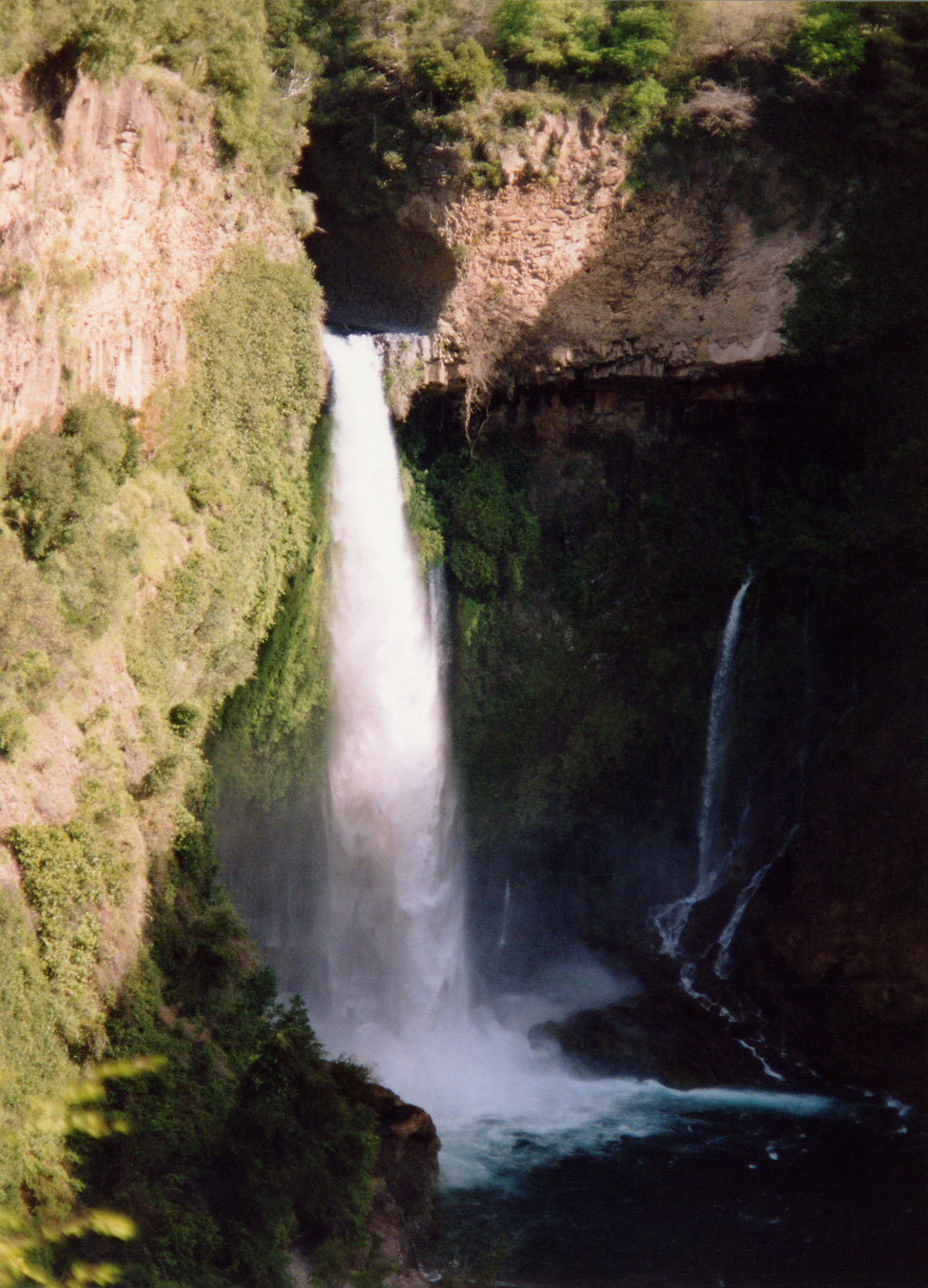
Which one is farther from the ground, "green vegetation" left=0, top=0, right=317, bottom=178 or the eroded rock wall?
the eroded rock wall

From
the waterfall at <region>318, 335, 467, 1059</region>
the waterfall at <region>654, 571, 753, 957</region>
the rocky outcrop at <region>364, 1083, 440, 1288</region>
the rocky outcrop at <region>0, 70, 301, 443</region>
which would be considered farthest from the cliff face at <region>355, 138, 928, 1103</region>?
the rocky outcrop at <region>364, 1083, 440, 1288</region>

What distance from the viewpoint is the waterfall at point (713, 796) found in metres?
18.8

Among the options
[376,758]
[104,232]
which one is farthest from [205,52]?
[376,758]

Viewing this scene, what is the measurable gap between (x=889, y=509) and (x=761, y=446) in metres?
2.43

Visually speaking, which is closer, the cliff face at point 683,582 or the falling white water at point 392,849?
the falling white water at point 392,849

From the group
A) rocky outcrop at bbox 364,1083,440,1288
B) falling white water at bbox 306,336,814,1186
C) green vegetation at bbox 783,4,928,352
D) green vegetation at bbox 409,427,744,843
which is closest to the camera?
rocky outcrop at bbox 364,1083,440,1288

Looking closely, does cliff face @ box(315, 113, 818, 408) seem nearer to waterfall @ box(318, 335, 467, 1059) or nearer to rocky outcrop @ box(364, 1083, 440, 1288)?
waterfall @ box(318, 335, 467, 1059)

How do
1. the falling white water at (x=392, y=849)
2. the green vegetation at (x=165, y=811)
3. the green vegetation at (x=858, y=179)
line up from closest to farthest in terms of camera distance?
1. the green vegetation at (x=165, y=811)
2. the falling white water at (x=392, y=849)
3. the green vegetation at (x=858, y=179)

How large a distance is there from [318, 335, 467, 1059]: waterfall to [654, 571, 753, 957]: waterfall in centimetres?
357

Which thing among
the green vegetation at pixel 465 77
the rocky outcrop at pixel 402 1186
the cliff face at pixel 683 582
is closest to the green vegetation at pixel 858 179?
the cliff face at pixel 683 582

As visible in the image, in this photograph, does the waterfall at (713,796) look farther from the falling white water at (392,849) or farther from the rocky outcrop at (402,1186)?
the rocky outcrop at (402,1186)

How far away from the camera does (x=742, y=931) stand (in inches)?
725

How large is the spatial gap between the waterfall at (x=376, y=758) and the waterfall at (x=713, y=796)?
11.7 ft

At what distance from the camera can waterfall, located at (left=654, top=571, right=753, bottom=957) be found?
61.5ft
